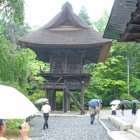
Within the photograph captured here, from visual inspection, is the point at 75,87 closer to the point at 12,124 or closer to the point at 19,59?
the point at 12,124

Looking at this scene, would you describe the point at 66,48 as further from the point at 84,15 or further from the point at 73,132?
the point at 84,15

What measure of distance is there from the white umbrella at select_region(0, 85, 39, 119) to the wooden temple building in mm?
20407

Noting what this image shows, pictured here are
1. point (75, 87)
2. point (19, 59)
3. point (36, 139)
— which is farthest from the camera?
point (75, 87)

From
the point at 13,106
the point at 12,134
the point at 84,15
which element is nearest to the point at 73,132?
the point at 12,134

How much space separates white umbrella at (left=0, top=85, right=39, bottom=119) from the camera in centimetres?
345

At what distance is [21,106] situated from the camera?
368cm

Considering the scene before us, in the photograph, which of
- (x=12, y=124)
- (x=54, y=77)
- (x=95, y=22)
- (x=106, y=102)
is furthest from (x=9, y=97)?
(x=95, y=22)

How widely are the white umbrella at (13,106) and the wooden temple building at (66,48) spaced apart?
20.4 metres

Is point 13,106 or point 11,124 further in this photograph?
point 11,124

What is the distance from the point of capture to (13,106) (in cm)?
361

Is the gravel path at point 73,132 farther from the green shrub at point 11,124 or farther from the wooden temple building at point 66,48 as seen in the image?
the wooden temple building at point 66,48

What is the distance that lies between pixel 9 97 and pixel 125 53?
38.5 m

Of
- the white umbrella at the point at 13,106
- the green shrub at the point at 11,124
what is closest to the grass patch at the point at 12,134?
the green shrub at the point at 11,124

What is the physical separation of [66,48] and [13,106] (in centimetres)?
2194
